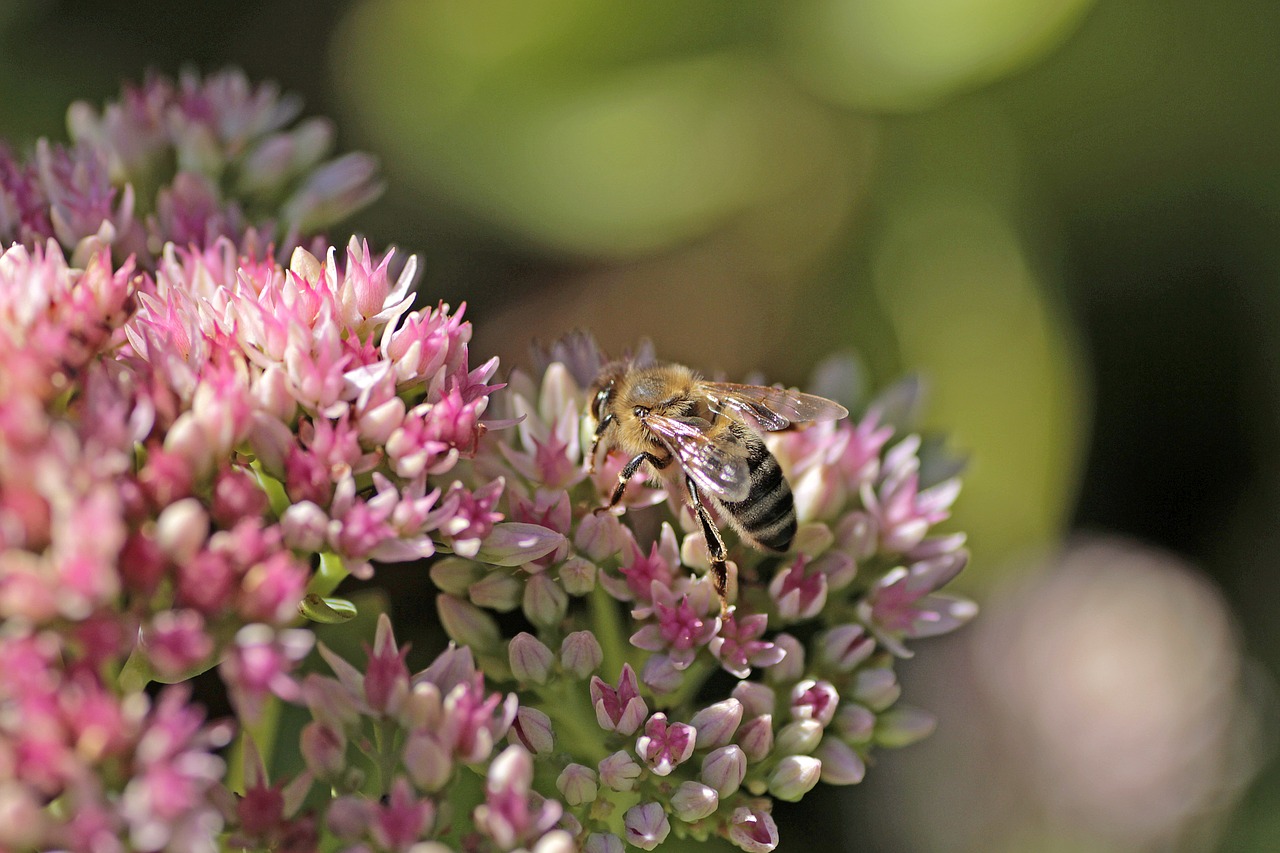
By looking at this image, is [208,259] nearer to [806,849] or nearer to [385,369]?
[385,369]

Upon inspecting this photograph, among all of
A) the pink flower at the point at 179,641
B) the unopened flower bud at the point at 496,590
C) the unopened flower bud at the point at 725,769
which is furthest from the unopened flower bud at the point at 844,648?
the pink flower at the point at 179,641

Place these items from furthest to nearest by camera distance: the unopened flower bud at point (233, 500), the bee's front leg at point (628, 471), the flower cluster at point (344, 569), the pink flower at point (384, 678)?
the bee's front leg at point (628, 471) < the pink flower at point (384, 678) < the unopened flower bud at point (233, 500) < the flower cluster at point (344, 569)

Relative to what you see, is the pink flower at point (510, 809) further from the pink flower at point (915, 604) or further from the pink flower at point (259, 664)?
the pink flower at point (915, 604)

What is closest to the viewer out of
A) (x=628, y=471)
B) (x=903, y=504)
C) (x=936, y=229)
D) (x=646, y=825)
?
(x=646, y=825)

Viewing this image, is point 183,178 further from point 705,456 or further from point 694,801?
point 694,801

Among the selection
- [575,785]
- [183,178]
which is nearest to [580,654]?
[575,785]

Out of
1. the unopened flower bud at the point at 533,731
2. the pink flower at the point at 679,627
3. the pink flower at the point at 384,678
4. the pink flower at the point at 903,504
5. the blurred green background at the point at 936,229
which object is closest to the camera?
the pink flower at the point at 384,678
